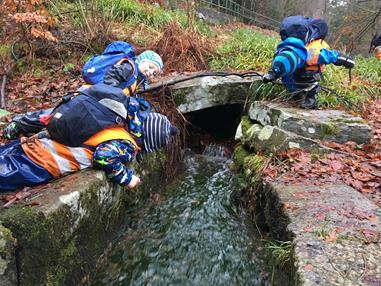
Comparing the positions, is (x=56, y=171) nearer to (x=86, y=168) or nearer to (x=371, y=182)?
(x=86, y=168)

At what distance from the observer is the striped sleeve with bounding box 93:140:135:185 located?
10.7 ft

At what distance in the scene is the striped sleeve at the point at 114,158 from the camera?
3268 mm

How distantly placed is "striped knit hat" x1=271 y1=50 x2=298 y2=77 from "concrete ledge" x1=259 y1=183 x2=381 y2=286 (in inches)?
68.6

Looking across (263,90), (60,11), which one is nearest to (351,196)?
(263,90)

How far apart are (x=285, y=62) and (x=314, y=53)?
0.60 meters

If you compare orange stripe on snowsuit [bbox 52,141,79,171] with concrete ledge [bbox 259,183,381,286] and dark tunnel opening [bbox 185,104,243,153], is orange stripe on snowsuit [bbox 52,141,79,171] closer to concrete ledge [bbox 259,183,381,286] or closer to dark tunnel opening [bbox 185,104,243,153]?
concrete ledge [bbox 259,183,381,286]

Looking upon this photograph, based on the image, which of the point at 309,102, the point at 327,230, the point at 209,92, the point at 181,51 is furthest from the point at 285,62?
the point at 181,51

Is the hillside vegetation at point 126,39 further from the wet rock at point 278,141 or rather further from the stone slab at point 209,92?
the wet rock at point 278,141

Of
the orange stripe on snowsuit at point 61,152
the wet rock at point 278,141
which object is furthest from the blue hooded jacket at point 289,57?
the orange stripe on snowsuit at point 61,152

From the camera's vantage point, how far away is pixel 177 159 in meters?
5.86

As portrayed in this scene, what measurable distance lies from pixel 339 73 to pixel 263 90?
204cm

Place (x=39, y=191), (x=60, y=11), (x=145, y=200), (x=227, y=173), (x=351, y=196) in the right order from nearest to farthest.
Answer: (x=39, y=191)
(x=351, y=196)
(x=145, y=200)
(x=227, y=173)
(x=60, y=11)

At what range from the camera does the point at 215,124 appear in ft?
25.8

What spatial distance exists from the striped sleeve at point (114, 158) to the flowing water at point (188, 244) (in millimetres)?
896
